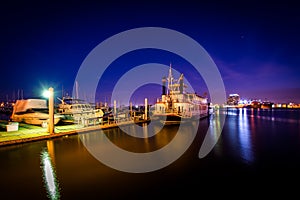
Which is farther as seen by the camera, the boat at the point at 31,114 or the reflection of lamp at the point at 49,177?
the boat at the point at 31,114

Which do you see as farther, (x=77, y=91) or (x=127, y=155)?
(x=77, y=91)

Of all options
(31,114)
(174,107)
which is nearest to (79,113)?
(31,114)

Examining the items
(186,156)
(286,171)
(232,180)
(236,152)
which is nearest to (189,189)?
(232,180)

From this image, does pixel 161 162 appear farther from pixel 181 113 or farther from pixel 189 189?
pixel 181 113

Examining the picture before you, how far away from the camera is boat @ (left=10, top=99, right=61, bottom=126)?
1802 cm

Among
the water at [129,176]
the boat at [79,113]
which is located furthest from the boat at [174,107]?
the water at [129,176]

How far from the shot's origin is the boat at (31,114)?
59.1ft

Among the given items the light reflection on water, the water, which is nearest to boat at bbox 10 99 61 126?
the light reflection on water

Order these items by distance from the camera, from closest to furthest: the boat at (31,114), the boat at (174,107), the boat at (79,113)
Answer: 1. the boat at (31,114)
2. the boat at (79,113)
3. the boat at (174,107)

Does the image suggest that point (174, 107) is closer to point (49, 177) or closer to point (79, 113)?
point (79, 113)

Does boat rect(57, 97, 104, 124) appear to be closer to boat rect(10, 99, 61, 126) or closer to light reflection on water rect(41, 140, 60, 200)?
boat rect(10, 99, 61, 126)

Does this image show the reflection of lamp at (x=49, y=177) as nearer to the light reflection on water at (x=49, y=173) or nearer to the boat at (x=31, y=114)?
the light reflection on water at (x=49, y=173)

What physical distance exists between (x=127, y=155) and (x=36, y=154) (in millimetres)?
5214

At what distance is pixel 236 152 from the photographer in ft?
38.3
